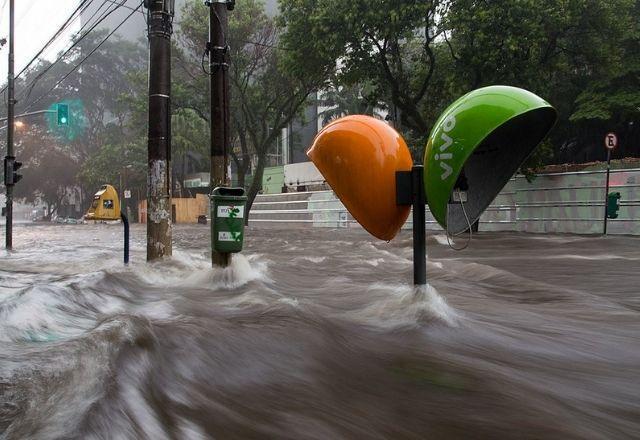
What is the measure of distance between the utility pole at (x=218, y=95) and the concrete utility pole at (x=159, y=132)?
2.47 feet

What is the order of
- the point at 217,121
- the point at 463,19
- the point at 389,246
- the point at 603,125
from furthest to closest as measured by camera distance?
the point at 603,125 → the point at 463,19 → the point at 389,246 → the point at 217,121

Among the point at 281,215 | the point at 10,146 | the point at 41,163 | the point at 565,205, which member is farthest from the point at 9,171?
the point at 41,163

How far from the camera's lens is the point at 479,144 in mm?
3205

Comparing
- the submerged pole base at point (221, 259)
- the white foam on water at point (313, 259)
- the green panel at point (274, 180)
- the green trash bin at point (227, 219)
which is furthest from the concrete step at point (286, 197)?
the green trash bin at point (227, 219)

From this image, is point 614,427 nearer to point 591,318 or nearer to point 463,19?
point 591,318

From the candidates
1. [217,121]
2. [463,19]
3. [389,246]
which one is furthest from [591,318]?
[463,19]

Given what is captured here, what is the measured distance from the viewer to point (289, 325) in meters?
3.72

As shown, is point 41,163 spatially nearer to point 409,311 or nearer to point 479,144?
point 409,311

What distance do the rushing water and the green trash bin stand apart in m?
0.54

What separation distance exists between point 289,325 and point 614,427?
2071mm

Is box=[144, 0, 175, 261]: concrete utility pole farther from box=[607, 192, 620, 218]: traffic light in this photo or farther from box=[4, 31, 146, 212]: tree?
box=[4, 31, 146, 212]: tree

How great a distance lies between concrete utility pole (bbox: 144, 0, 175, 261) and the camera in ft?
24.0

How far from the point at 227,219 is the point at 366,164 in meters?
2.68

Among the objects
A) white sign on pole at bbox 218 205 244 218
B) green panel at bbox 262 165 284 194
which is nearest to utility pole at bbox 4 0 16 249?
white sign on pole at bbox 218 205 244 218
